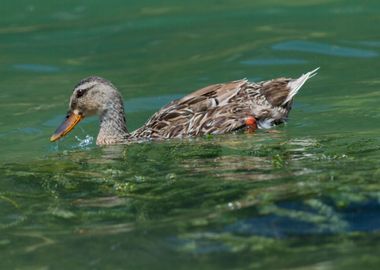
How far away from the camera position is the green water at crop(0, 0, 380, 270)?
7977 millimetres

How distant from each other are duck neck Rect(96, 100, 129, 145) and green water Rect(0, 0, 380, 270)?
0.33 metres

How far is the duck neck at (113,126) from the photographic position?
14.2m

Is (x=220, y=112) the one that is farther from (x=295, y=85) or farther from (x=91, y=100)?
(x=91, y=100)

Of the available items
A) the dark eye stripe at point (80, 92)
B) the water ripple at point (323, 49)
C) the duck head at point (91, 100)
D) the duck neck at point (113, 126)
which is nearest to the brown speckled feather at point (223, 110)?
the duck neck at point (113, 126)

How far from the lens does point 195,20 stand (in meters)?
20.8

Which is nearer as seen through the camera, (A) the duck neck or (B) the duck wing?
(B) the duck wing

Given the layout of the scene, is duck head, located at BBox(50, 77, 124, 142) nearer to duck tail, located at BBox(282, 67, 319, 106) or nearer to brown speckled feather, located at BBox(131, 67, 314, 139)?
brown speckled feather, located at BBox(131, 67, 314, 139)

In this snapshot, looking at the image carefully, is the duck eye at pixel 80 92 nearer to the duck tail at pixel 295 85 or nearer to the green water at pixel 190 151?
the green water at pixel 190 151

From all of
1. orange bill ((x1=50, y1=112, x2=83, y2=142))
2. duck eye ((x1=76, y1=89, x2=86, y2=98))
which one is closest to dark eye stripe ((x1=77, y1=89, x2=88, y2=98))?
duck eye ((x1=76, y1=89, x2=86, y2=98))

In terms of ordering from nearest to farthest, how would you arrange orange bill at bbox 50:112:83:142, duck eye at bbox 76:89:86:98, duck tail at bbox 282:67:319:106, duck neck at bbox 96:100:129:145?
duck tail at bbox 282:67:319:106, orange bill at bbox 50:112:83:142, duck neck at bbox 96:100:129:145, duck eye at bbox 76:89:86:98

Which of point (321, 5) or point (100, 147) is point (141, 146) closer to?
point (100, 147)

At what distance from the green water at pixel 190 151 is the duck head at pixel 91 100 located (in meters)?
0.37

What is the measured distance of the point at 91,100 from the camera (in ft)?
47.8

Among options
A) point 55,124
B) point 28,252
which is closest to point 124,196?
point 28,252
